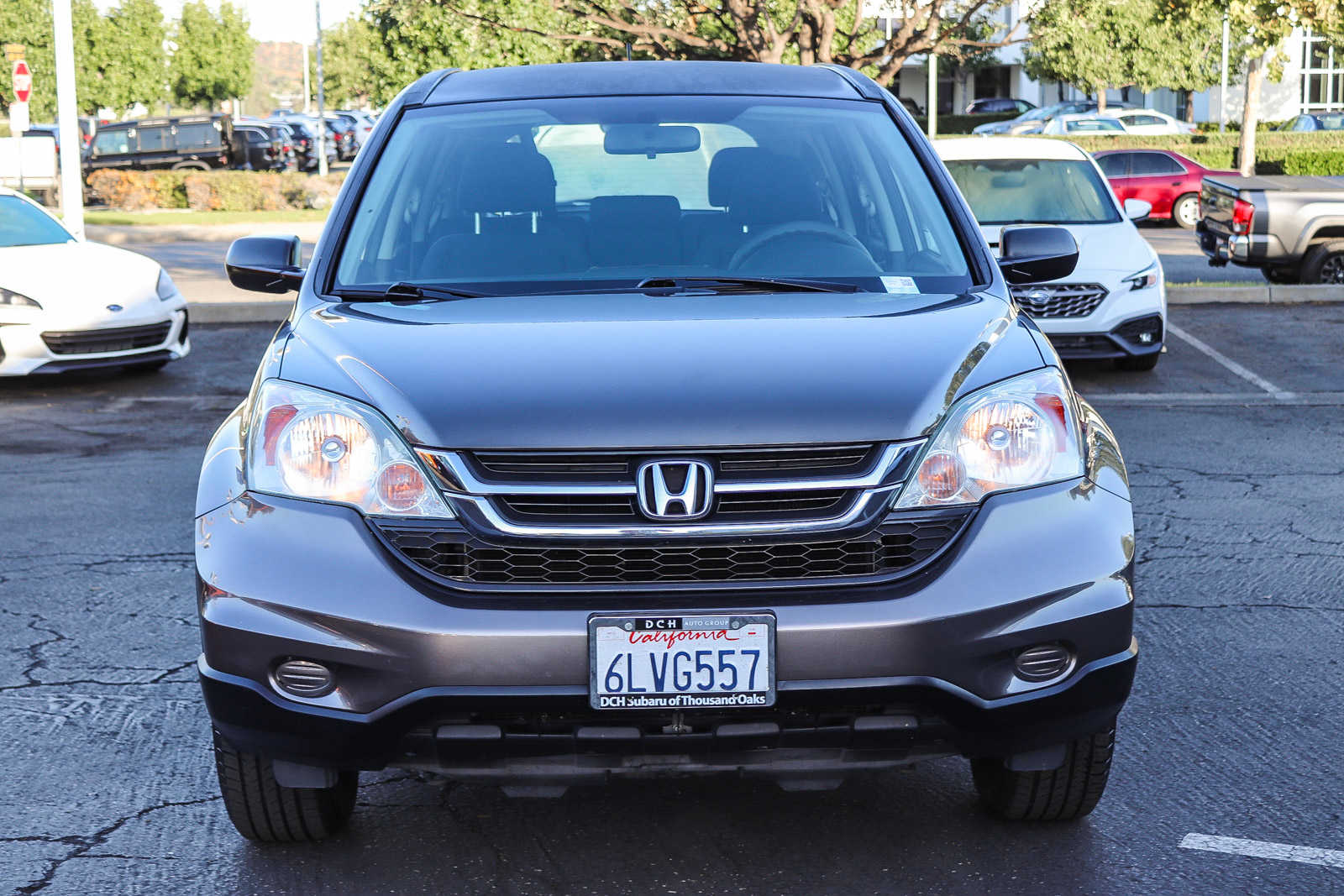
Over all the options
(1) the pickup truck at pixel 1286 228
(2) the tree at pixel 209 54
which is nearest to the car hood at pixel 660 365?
(1) the pickup truck at pixel 1286 228

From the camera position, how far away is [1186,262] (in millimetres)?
20266

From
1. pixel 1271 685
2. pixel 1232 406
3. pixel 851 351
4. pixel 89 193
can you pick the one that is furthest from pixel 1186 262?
pixel 89 193

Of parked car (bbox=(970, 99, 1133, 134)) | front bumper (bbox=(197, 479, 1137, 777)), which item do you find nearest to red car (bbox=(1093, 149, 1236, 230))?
parked car (bbox=(970, 99, 1133, 134))

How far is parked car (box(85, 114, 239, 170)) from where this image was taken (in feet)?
144

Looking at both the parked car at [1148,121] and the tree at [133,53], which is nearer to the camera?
the parked car at [1148,121]

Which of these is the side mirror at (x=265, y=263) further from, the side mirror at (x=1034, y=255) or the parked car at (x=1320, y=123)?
the parked car at (x=1320, y=123)

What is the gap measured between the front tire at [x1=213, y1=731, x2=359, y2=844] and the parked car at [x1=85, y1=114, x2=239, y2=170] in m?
42.3

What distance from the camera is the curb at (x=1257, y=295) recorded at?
1471 centimetres

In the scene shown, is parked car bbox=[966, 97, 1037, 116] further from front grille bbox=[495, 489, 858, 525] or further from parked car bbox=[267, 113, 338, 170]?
front grille bbox=[495, 489, 858, 525]

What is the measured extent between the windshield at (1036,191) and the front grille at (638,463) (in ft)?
30.1

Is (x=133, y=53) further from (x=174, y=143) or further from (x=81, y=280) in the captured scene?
(x=81, y=280)

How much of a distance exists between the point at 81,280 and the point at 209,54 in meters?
70.1

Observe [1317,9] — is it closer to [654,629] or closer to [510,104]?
[510,104]

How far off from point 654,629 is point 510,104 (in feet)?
6.76
